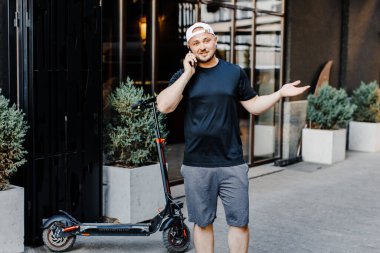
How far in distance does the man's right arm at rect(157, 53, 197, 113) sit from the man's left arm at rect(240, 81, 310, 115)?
1.85 feet

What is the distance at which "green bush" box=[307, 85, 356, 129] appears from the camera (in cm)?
1030

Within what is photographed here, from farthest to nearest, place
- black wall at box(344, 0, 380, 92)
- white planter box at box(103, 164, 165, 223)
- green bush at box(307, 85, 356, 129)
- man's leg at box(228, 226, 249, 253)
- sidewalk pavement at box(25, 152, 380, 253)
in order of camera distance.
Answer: black wall at box(344, 0, 380, 92)
green bush at box(307, 85, 356, 129)
white planter box at box(103, 164, 165, 223)
sidewalk pavement at box(25, 152, 380, 253)
man's leg at box(228, 226, 249, 253)

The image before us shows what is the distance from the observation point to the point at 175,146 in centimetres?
911

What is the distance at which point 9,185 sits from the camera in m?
5.10

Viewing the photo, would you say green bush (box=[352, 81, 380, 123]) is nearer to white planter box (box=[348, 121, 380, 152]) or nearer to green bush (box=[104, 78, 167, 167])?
white planter box (box=[348, 121, 380, 152])

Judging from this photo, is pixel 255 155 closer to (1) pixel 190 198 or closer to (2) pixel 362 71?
(2) pixel 362 71

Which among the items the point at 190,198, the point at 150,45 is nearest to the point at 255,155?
the point at 150,45

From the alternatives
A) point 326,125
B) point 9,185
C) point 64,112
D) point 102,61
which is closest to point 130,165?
point 64,112

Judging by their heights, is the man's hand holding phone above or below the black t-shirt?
above

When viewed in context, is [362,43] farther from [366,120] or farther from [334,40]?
[366,120]

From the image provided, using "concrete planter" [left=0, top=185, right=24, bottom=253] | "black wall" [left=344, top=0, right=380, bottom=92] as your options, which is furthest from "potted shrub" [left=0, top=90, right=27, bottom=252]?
"black wall" [left=344, top=0, right=380, bottom=92]

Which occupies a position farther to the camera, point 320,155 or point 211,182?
point 320,155

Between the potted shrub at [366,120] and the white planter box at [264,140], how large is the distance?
2499 mm

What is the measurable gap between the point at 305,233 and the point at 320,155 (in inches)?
186
